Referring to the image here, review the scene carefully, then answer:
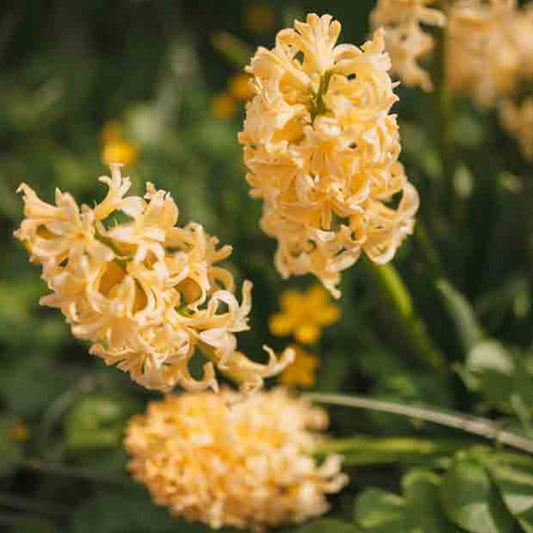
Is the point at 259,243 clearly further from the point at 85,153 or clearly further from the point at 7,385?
the point at 85,153

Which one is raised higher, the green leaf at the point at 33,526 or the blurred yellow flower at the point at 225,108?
the blurred yellow flower at the point at 225,108

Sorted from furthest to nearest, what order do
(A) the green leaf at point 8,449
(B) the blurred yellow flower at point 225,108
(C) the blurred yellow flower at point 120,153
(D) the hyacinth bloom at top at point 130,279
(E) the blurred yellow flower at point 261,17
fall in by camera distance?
1. (E) the blurred yellow flower at point 261,17
2. (B) the blurred yellow flower at point 225,108
3. (C) the blurred yellow flower at point 120,153
4. (A) the green leaf at point 8,449
5. (D) the hyacinth bloom at top at point 130,279

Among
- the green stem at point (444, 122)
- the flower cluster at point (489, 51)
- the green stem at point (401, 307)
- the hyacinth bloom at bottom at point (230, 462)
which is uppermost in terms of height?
the flower cluster at point (489, 51)

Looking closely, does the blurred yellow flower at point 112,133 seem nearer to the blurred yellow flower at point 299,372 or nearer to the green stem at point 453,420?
the blurred yellow flower at point 299,372

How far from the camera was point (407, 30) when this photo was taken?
42.6 inches

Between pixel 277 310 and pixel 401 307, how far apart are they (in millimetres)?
406

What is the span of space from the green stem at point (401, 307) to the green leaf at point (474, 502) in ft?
0.59

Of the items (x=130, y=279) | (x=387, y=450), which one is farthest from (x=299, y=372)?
(x=130, y=279)

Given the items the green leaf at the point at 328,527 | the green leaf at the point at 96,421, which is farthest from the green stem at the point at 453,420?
the green leaf at the point at 96,421

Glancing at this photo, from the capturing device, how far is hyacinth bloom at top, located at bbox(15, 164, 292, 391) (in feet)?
2.34

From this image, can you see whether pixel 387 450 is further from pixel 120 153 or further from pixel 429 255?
pixel 120 153

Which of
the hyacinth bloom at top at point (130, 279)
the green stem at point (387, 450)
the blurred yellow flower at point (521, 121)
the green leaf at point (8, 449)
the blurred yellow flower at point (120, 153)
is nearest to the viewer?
the hyacinth bloom at top at point (130, 279)

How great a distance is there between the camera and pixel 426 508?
991mm

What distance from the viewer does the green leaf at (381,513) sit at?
0.97m
